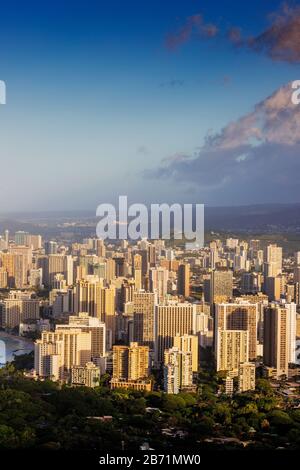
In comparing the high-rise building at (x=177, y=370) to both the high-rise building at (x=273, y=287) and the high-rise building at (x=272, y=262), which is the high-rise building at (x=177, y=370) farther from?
the high-rise building at (x=272, y=262)

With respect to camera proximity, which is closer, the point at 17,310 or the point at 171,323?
the point at 171,323

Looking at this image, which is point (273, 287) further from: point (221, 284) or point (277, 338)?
point (277, 338)

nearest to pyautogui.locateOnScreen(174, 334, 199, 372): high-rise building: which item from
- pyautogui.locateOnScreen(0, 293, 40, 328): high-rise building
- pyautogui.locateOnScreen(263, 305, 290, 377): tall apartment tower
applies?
pyautogui.locateOnScreen(263, 305, 290, 377): tall apartment tower

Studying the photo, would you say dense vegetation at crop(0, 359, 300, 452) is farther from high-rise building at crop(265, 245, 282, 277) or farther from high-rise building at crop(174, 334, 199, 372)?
high-rise building at crop(265, 245, 282, 277)

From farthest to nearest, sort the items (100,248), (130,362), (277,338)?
(100,248) < (277,338) < (130,362)

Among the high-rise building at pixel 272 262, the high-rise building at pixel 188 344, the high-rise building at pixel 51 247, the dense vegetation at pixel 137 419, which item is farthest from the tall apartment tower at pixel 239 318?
the high-rise building at pixel 51 247

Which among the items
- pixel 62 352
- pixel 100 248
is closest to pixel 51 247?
pixel 100 248
